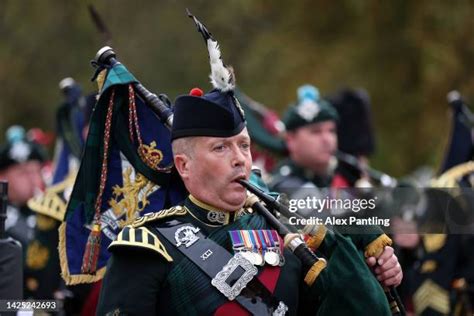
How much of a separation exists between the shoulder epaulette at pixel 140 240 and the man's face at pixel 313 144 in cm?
538

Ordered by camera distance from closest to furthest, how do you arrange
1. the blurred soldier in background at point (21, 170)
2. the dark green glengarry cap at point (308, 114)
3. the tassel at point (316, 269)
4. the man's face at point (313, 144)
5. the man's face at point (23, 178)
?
the tassel at point (316, 269)
the man's face at point (313, 144)
the dark green glengarry cap at point (308, 114)
the blurred soldier in background at point (21, 170)
the man's face at point (23, 178)

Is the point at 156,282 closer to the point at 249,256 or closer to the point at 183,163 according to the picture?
the point at 249,256

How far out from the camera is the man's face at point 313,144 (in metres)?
10.8

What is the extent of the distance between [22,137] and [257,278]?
718 centimetres

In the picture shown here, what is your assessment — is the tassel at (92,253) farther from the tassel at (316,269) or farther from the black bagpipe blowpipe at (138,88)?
the tassel at (316,269)

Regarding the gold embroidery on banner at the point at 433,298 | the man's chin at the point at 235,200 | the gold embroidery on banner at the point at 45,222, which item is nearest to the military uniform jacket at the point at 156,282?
the man's chin at the point at 235,200

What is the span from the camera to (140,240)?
5410 millimetres

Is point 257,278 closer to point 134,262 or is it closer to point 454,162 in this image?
point 134,262

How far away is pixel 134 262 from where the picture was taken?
17.7 feet

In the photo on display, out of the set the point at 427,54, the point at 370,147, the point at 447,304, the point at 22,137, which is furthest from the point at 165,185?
the point at 427,54

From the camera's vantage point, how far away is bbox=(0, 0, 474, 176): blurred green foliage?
16.5 m

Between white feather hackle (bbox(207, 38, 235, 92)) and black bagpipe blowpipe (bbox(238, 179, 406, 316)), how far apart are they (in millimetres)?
424

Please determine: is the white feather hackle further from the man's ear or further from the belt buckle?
the belt buckle

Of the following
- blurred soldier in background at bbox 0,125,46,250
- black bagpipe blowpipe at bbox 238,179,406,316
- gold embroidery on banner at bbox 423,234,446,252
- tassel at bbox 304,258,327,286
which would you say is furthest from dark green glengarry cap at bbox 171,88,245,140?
blurred soldier in background at bbox 0,125,46,250
